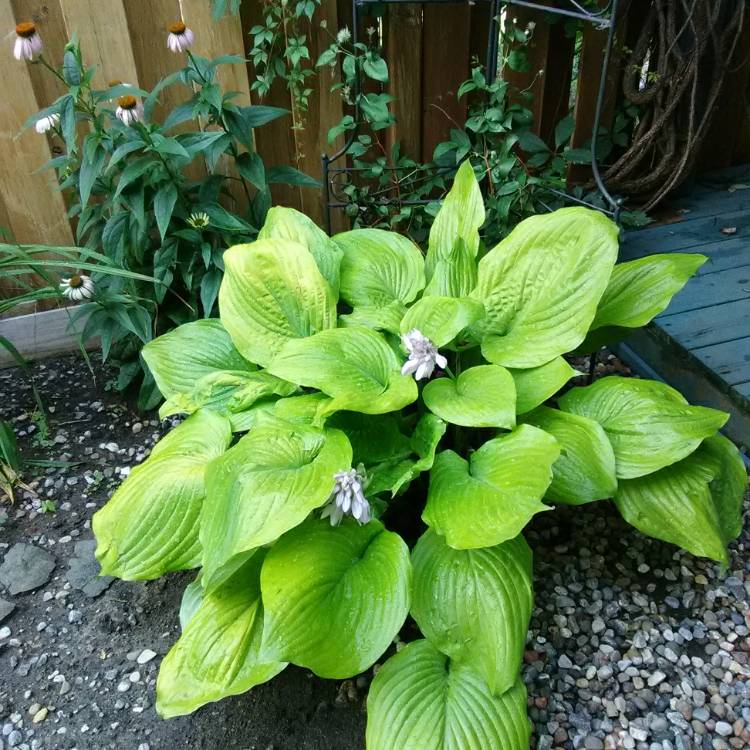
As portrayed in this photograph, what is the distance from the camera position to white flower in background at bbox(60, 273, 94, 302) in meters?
1.81

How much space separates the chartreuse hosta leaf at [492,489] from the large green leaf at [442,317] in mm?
231

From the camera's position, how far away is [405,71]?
2.23 metres

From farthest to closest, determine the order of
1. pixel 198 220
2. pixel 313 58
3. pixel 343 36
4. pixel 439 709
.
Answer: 1. pixel 313 58
2. pixel 343 36
3. pixel 198 220
4. pixel 439 709

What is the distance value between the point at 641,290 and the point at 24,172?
1763 millimetres

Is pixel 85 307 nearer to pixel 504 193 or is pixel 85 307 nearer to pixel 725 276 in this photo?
pixel 504 193

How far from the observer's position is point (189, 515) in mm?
1389

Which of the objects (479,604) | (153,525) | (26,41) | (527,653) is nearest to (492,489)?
(479,604)

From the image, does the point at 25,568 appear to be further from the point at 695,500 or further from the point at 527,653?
the point at 695,500

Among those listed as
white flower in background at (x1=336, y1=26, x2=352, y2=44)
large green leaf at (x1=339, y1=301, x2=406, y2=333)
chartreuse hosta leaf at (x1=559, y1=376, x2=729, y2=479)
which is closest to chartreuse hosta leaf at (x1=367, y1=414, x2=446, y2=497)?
large green leaf at (x1=339, y1=301, x2=406, y2=333)

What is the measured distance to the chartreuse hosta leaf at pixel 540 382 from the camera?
140cm

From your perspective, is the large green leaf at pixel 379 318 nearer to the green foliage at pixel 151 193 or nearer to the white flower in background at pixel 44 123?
the green foliage at pixel 151 193

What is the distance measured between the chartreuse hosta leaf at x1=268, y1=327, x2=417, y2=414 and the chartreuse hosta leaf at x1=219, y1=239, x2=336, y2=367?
15cm

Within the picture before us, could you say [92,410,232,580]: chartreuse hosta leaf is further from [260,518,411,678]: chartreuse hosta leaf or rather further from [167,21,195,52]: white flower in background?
[167,21,195,52]: white flower in background

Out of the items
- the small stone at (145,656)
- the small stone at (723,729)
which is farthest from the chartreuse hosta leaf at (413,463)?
the small stone at (723,729)
